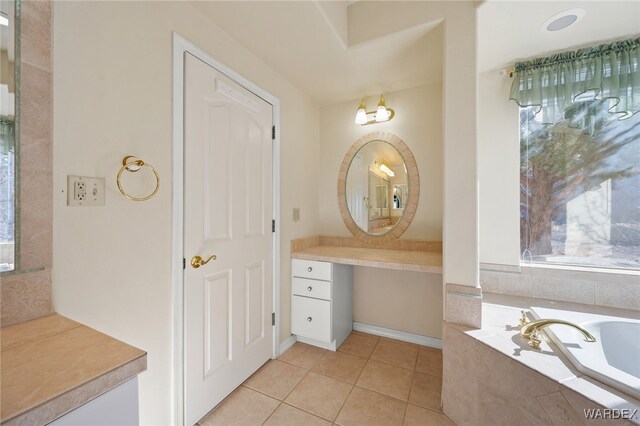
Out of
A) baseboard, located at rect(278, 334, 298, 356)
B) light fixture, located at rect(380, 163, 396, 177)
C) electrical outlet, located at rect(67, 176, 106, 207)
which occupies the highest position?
light fixture, located at rect(380, 163, 396, 177)

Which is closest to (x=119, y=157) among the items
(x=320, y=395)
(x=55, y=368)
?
(x=55, y=368)

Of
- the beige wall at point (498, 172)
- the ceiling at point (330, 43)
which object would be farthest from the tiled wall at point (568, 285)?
the ceiling at point (330, 43)

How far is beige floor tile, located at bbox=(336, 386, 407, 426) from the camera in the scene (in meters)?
1.41

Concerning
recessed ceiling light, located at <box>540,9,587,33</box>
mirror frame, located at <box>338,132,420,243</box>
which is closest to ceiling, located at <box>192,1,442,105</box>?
mirror frame, located at <box>338,132,420,243</box>

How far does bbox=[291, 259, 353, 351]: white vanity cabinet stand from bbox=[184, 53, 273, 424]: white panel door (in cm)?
28

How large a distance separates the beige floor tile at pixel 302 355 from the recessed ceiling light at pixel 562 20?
8.99 feet

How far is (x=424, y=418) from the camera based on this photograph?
4.70 ft

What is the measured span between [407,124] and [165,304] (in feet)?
7.50

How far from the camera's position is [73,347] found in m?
0.67

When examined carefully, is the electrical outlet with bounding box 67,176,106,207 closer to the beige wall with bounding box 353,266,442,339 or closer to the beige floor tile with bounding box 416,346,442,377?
the beige wall with bounding box 353,266,442,339

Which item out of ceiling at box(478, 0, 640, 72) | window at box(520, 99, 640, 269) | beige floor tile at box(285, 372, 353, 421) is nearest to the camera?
ceiling at box(478, 0, 640, 72)

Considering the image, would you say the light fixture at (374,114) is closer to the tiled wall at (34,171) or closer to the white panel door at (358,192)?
the white panel door at (358,192)

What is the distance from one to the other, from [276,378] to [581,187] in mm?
2543

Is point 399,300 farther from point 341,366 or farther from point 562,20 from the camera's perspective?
point 562,20
